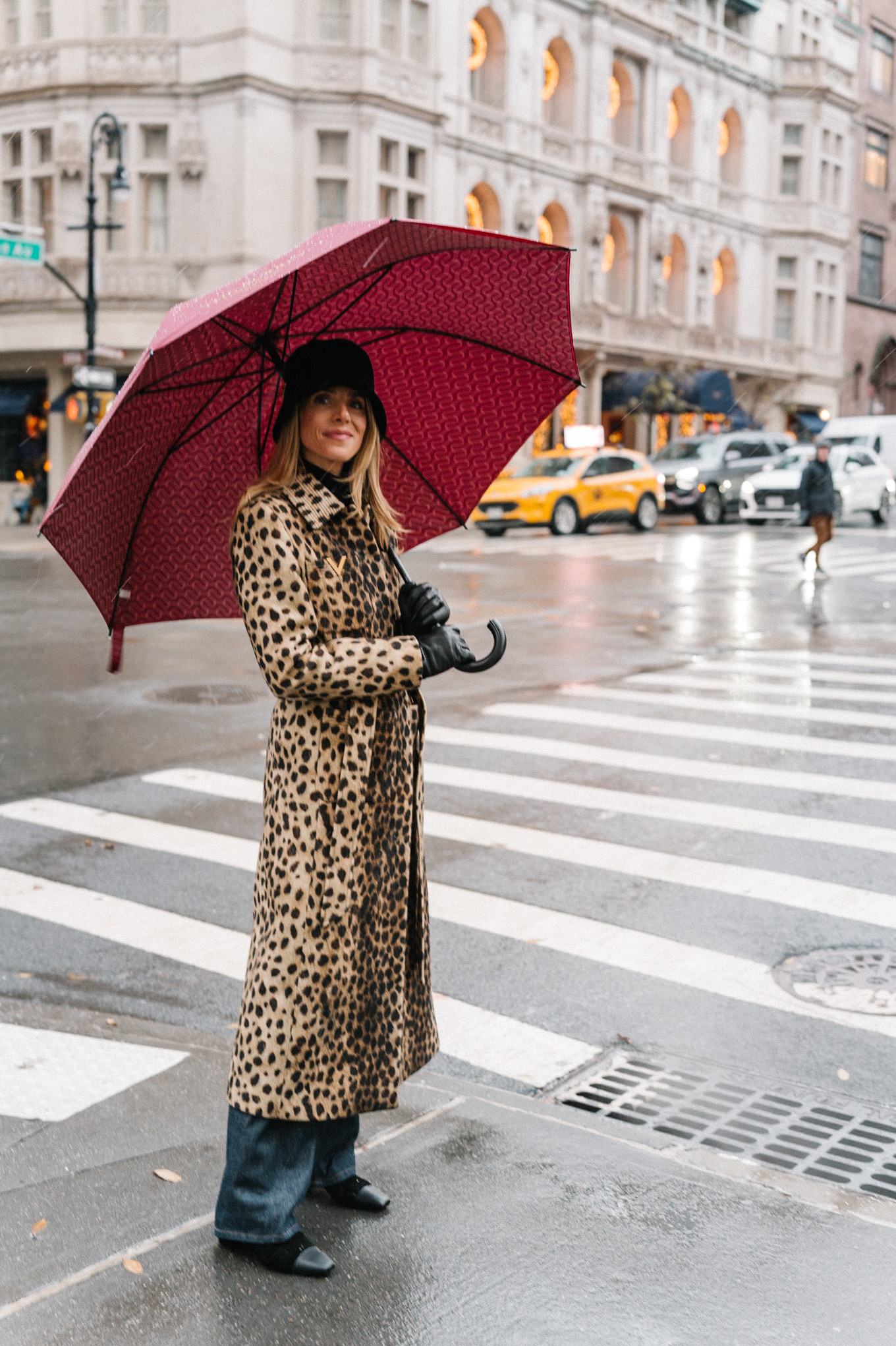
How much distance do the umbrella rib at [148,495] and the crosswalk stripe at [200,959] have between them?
4.59 ft

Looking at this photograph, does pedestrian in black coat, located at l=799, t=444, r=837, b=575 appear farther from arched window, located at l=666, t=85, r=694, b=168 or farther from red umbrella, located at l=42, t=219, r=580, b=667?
arched window, located at l=666, t=85, r=694, b=168

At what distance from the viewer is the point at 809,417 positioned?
5809cm

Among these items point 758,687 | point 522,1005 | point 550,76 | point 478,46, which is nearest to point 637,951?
point 522,1005

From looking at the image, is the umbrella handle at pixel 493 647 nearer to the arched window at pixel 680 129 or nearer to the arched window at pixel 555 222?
the arched window at pixel 555 222

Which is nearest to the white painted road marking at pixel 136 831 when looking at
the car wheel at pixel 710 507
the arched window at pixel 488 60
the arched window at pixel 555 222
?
the car wheel at pixel 710 507

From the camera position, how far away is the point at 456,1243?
324 centimetres

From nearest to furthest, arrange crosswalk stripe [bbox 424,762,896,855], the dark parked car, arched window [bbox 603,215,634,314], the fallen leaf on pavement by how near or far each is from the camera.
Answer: the fallen leaf on pavement < crosswalk stripe [bbox 424,762,896,855] < the dark parked car < arched window [bbox 603,215,634,314]

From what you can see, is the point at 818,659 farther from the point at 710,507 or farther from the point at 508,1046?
the point at 710,507

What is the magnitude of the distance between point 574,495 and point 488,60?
19520mm

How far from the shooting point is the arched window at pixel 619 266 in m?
49.3

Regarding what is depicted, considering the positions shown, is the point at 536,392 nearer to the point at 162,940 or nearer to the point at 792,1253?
the point at 792,1253

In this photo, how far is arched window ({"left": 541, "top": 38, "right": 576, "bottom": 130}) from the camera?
152 ft

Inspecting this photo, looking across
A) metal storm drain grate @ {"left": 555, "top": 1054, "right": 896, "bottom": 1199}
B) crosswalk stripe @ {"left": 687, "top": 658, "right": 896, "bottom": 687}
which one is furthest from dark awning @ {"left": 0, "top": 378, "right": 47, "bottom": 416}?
metal storm drain grate @ {"left": 555, "top": 1054, "right": 896, "bottom": 1199}

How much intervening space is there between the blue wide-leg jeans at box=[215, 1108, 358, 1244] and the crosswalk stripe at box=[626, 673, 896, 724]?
26.6 feet
